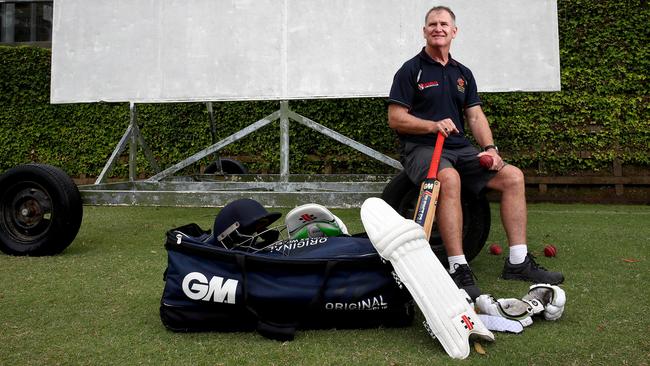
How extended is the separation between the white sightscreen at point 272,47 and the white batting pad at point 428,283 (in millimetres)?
2574

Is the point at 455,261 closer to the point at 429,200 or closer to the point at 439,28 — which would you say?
the point at 429,200

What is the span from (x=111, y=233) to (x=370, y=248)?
267 centimetres

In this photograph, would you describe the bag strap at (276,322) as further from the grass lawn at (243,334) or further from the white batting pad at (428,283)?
the white batting pad at (428,283)

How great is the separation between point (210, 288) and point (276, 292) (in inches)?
8.4

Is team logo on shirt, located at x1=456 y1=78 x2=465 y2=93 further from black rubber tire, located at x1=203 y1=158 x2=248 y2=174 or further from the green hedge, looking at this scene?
black rubber tire, located at x1=203 y1=158 x2=248 y2=174

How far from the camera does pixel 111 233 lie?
370 centimetres

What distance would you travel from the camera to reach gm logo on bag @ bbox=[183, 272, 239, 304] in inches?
61.7

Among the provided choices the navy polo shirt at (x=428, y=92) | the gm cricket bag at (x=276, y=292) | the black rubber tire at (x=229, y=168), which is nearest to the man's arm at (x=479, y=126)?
the navy polo shirt at (x=428, y=92)

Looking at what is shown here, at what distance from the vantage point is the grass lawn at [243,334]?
1.39 meters

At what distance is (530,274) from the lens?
2.22 m

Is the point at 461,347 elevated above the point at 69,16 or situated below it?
below

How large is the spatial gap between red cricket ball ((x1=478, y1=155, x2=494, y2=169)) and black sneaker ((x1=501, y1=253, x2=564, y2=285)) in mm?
463

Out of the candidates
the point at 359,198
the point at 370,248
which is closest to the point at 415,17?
the point at 359,198

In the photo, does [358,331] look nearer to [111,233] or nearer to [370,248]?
[370,248]
